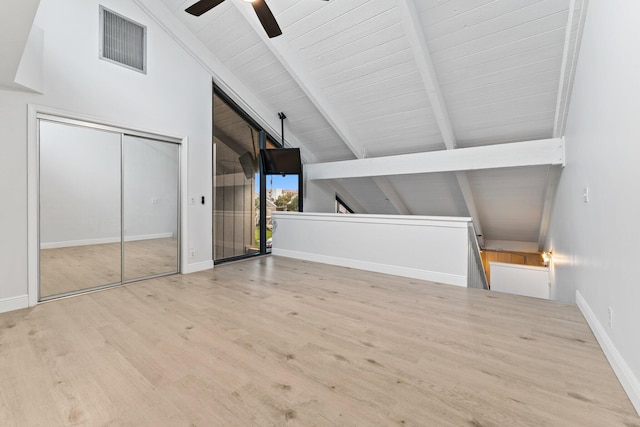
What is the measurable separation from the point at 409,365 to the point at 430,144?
4126mm

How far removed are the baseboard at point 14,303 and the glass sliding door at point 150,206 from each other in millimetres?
943

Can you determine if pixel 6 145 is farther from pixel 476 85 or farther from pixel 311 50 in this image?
pixel 476 85

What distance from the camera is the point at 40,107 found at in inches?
116

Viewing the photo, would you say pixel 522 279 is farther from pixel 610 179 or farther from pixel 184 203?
pixel 184 203

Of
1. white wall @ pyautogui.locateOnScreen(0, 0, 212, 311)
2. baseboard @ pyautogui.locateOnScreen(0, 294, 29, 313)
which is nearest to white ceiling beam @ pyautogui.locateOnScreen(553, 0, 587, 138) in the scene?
white wall @ pyautogui.locateOnScreen(0, 0, 212, 311)

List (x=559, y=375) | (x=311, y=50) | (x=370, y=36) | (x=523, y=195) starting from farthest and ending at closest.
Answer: (x=523, y=195) → (x=311, y=50) → (x=370, y=36) → (x=559, y=375)

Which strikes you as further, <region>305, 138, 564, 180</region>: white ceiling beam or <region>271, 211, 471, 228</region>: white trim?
<region>305, 138, 564, 180</region>: white ceiling beam

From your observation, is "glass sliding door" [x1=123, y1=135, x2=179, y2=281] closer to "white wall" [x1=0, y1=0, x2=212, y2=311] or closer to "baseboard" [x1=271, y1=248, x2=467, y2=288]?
"white wall" [x1=0, y1=0, x2=212, y2=311]

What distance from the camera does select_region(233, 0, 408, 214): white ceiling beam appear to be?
3.65 metres

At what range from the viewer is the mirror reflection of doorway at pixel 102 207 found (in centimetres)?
313

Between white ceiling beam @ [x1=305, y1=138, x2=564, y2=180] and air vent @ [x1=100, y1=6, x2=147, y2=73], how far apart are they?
144 inches

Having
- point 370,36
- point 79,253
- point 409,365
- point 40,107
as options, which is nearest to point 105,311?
point 79,253

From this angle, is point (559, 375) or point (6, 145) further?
point (6, 145)

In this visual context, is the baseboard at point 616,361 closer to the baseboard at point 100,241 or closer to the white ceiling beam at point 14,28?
the white ceiling beam at point 14,28
